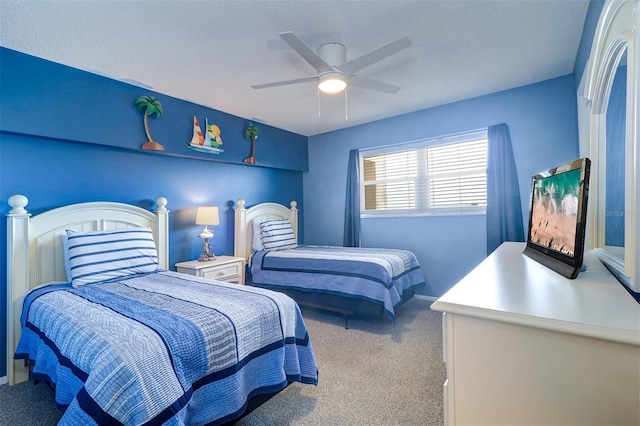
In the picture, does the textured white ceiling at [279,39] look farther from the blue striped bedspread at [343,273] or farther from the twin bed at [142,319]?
the blue striped bedspread at [343,273]

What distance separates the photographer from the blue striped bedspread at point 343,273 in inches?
110

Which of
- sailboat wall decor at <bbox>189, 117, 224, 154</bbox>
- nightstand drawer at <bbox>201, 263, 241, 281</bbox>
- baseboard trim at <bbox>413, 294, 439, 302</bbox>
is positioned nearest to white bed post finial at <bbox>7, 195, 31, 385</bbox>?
nightstand drawer at <bbox>201, 263, 241, 281</bbox>

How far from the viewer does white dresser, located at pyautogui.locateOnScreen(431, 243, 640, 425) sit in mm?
613

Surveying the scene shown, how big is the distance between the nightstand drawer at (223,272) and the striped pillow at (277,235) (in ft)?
1.83

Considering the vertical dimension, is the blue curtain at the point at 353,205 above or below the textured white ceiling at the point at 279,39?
below

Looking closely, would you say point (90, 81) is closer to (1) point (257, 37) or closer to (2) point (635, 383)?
(1) point (257, 37)

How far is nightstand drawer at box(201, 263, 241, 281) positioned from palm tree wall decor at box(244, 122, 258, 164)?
1.38 m

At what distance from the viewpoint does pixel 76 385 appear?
3.97 feet

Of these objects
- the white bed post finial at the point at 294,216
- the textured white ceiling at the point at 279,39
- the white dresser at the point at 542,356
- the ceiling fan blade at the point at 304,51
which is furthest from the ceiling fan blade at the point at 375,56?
the white bed post finial at the point at 294,216

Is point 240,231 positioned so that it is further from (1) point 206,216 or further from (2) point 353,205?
(2) point 353,205

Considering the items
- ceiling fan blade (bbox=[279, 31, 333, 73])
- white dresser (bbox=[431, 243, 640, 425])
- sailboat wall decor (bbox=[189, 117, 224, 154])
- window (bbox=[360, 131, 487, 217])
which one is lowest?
white dresser (bbox=[431, 243, 640, 425])

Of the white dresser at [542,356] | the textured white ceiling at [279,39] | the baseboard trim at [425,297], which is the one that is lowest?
the baseboard trim at [425,297]

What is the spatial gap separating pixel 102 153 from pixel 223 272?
1575mm

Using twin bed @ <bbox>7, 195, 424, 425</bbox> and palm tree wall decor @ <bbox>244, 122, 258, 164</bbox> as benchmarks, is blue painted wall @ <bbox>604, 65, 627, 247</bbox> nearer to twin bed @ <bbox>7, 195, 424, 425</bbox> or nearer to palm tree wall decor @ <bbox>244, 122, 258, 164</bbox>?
twin bed @ <bbox>7, 195, 424, 425</bbox>
